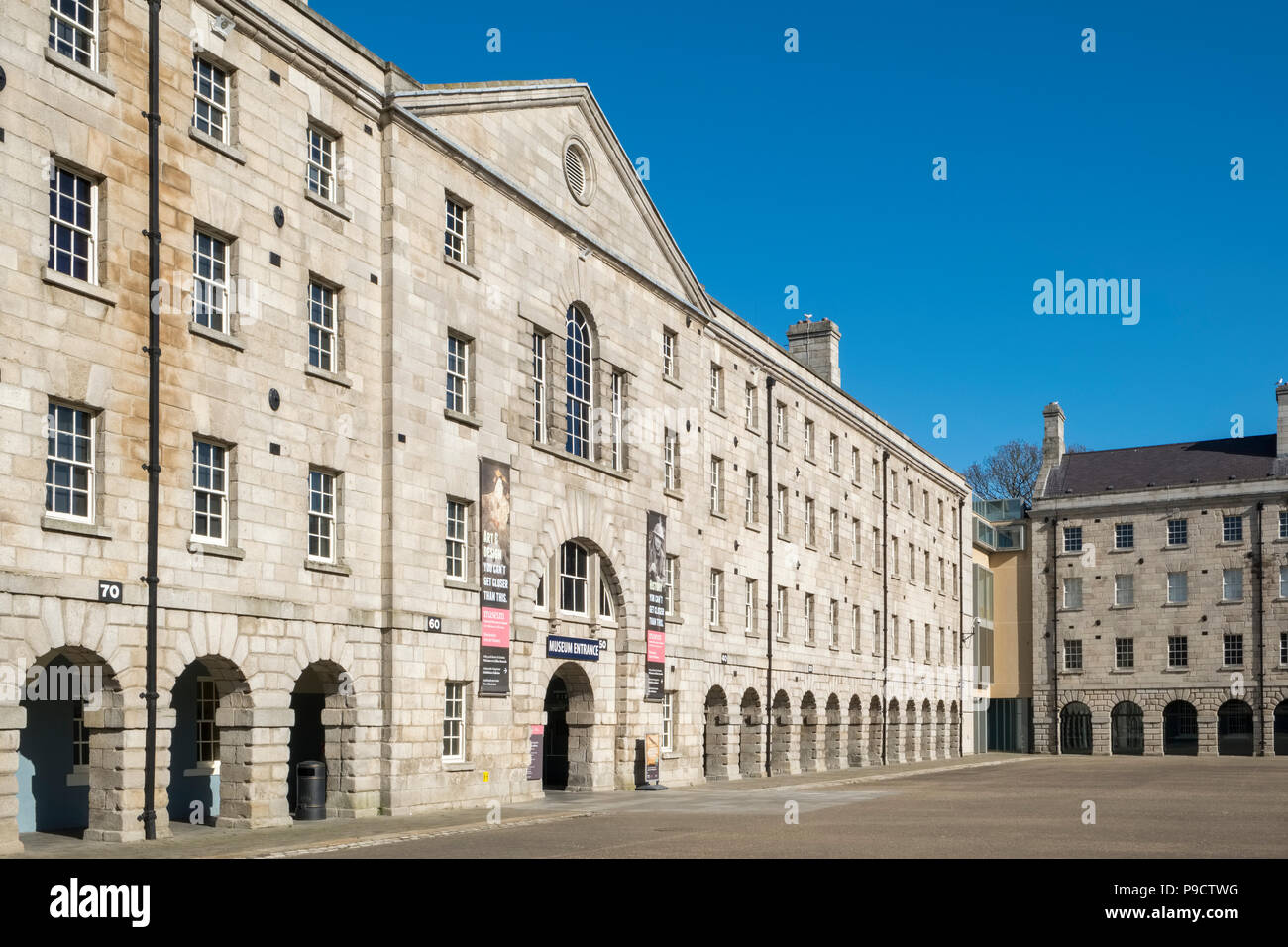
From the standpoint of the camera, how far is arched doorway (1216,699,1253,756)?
245ft

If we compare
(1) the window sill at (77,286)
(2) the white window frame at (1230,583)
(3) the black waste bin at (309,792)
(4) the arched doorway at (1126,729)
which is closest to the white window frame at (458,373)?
(3) the black waste bin at (309,792)

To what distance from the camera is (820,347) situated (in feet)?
197

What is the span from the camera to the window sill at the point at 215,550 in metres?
22.6

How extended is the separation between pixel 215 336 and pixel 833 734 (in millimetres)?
35857

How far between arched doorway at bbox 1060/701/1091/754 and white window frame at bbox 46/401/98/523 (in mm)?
67802

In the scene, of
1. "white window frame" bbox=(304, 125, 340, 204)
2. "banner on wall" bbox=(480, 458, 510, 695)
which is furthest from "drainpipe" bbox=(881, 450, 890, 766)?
"white window frame" bbox=(304, 125, 340, 204)

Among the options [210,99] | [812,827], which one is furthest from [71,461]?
[812,827]

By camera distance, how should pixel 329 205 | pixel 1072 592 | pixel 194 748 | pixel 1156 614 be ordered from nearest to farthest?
pixel 194 748
pixel 329 205
pixel 1156 614
pixel 1072 592

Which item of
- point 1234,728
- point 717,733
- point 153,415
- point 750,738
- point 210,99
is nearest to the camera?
point 153,415

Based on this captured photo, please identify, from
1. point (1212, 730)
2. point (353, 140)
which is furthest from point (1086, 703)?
point (353, 140)

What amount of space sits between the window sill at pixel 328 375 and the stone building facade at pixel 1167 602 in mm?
61270

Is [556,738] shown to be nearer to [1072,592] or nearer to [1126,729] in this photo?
[1072,592]

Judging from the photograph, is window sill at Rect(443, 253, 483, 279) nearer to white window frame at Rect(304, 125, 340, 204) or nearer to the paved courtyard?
white window frame at Rect(304, 125, 340, 204)

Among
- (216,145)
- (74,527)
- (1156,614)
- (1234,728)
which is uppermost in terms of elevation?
(216,145)
